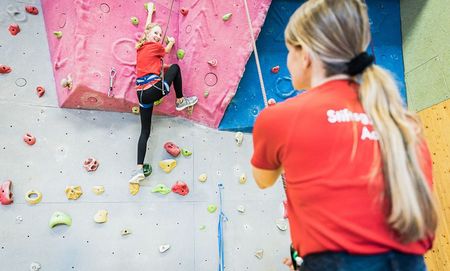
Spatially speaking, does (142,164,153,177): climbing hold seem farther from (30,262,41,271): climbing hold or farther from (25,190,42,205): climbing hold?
(30,262,41,271): climbing hold

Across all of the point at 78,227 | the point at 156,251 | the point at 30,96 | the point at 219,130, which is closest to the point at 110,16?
the point at 30,96

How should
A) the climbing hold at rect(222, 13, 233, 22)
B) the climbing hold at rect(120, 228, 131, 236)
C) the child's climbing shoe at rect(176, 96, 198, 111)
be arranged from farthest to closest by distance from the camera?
the climbing hold at rect(222, 13, 233, 22) → the child's climbing shoe at rect(176, 96, 198, 111) → the climbing hold at rect(120, 228, 131, 236)

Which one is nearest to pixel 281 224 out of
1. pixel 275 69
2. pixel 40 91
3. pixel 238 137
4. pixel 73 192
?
pixel 238 137

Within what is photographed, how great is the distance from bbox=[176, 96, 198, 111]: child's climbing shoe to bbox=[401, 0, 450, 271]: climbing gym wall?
187 cm

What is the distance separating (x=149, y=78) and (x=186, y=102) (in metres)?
0.34

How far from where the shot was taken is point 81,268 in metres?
2.20

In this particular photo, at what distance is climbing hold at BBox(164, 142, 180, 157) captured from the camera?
261 centimetres

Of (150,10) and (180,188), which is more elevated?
(150,10)

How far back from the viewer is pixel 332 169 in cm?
69

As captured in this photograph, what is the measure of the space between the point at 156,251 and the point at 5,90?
56.3 inches

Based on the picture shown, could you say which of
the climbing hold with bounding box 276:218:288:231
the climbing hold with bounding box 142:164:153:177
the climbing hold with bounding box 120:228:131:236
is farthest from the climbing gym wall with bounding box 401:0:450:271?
the climbing hold with bounding box 120:228:131:236

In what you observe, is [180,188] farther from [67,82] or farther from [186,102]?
[67,82]

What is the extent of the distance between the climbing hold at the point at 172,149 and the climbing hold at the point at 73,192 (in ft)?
2.11

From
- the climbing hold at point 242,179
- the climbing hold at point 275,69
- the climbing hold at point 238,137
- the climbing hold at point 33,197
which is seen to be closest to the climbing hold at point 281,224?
the climbing hold at point 242,179
